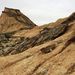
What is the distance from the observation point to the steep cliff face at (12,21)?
71.4 metres

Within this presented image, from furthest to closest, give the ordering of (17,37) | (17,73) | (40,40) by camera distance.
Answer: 1. (17,37)
2. (40,40)
3. (17,73)

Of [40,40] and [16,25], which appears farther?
[16,25]

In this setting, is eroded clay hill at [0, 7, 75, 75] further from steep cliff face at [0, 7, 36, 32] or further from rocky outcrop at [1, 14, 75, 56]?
steep cliff face at [0, 7, 36, 32]

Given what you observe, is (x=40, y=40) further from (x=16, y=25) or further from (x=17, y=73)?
(x=16, y=25)

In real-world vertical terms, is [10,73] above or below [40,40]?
below

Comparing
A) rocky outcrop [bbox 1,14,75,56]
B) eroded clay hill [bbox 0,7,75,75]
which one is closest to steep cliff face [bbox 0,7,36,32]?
rocky outcrop [bbox 1,14,75,56]

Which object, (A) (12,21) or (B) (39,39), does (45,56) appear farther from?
(A) (12,21)

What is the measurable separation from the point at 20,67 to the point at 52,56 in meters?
4.48

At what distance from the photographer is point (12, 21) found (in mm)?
73812

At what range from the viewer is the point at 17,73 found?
3847 centimetres

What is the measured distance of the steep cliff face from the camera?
71.4 metres

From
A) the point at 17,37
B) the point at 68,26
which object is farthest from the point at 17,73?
the point at 17,37

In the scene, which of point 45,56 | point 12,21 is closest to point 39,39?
point 45,56

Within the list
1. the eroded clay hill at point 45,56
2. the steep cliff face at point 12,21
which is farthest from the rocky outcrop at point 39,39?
the steep cliff face at point 12,21
